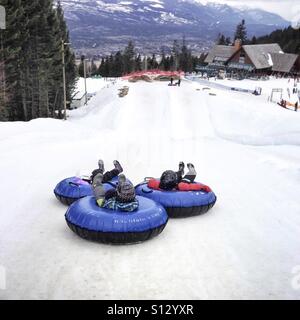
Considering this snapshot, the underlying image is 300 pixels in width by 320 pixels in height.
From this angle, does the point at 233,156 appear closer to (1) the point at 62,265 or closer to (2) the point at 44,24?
(1) the point at 62,265

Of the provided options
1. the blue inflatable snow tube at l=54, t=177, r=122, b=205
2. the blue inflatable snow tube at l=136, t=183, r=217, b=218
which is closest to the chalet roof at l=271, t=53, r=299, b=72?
the blue inflatable snow tube at l=136, t=183, r=217, b=218

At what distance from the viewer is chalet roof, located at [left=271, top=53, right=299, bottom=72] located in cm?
7036

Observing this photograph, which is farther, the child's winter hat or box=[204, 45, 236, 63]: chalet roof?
box=[204, 45, 236, 63]: chalet roof

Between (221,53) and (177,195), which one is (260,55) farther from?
(177,195)

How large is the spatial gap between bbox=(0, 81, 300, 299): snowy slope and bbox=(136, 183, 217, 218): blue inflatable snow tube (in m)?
0.25

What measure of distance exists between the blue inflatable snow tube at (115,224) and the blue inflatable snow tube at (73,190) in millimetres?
2016

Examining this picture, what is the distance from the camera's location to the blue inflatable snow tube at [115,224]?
10023 millimetres

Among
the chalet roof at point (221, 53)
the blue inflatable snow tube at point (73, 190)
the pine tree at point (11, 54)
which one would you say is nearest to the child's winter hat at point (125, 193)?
the blue inflatable snow tube at point (73, 190)

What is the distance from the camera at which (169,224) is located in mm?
11867

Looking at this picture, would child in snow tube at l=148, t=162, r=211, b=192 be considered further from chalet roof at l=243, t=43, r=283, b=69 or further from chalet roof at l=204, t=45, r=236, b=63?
chalet roof at l=204, t=45, r=236, b=63

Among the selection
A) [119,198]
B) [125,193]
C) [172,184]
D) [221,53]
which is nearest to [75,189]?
[119,198]
